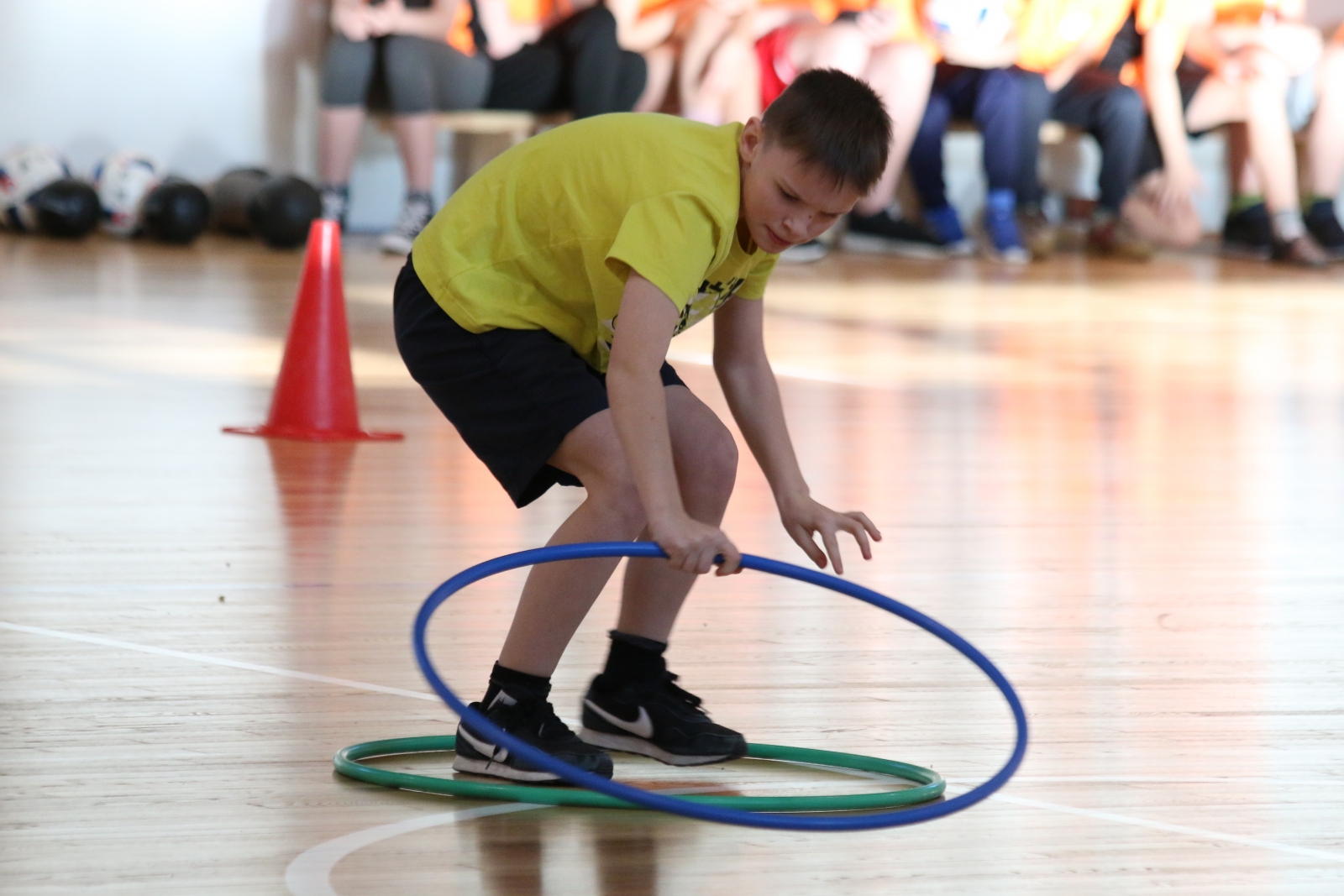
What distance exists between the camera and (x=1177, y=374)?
14.5ft

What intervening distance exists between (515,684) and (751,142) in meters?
0.53

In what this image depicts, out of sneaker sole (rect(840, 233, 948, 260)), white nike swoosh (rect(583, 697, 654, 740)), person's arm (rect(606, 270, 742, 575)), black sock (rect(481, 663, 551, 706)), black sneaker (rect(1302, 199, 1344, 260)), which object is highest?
person's arm (rect(606, 270, 742, 575))

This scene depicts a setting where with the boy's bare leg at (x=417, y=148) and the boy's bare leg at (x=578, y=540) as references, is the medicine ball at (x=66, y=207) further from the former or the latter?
the boy's bare leg at (x=578, y=540)

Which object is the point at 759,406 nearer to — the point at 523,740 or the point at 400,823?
the point at 523,740

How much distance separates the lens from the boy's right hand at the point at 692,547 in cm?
136

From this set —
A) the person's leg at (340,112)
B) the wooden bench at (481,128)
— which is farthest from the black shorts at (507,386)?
the person's leg at (340,112)

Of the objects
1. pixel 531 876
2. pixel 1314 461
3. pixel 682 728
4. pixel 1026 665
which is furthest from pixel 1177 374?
pixel 531 876

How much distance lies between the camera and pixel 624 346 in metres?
1.42

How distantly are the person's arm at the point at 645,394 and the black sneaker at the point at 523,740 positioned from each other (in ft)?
0.87

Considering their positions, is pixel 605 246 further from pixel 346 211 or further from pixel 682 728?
pixel 346 211

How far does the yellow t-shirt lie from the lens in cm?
145

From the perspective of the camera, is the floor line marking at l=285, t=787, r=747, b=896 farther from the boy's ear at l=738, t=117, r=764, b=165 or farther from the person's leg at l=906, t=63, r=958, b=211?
the person's leg at l=906, t=63, r=958, b=211

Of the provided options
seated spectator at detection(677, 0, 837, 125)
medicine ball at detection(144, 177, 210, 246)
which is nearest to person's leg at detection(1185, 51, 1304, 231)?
seated spectator at detection(677, 0, 837, 125)

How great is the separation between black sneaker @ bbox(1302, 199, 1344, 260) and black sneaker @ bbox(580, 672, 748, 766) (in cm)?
707
